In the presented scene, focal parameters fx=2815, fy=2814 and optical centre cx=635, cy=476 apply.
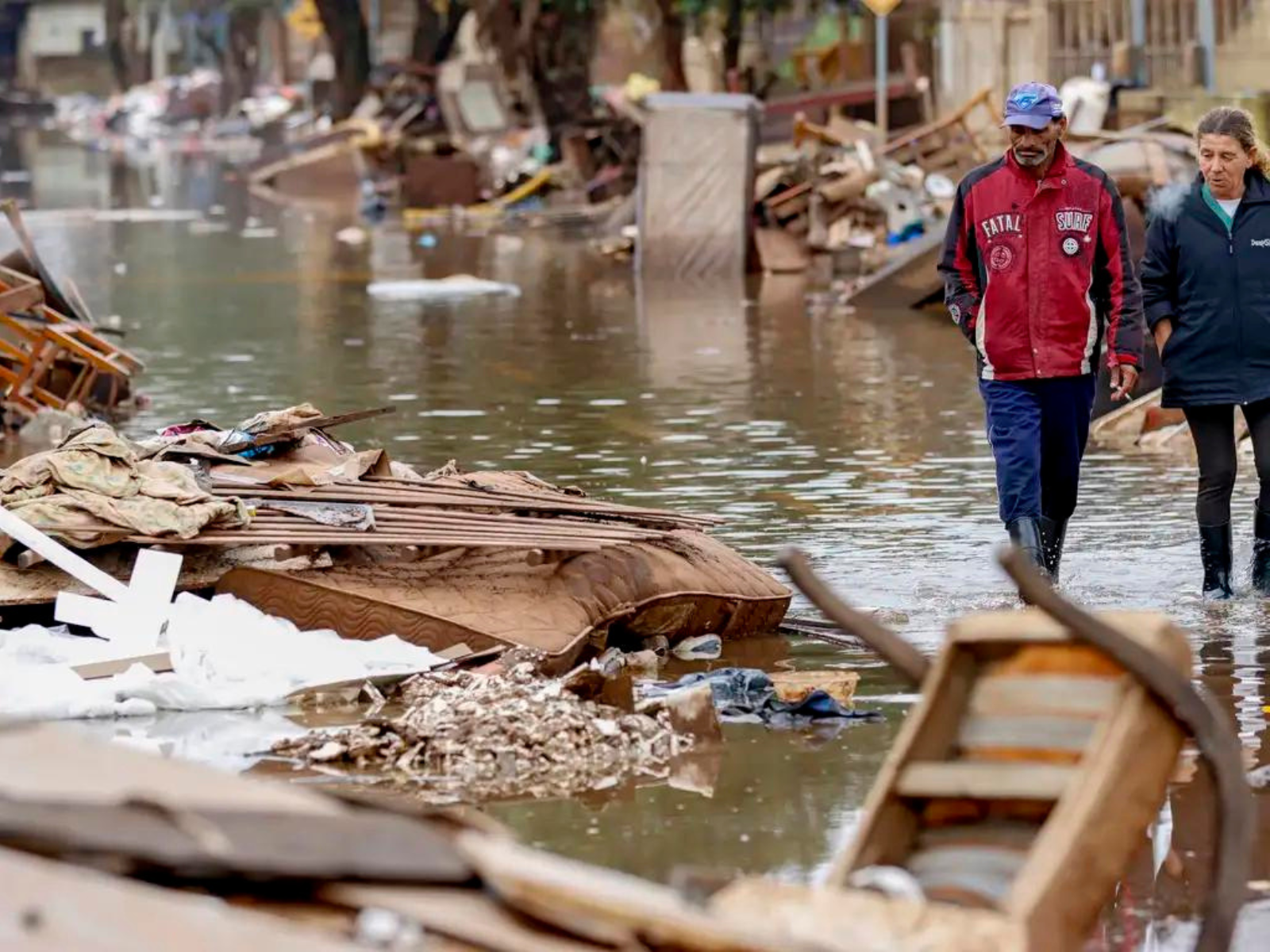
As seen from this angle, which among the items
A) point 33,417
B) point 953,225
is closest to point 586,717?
point 953,225

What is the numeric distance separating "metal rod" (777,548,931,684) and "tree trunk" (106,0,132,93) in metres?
86.7

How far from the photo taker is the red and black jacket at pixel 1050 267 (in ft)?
29.0

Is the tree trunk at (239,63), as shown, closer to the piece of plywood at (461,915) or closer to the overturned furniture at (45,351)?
the overturned furniture at (45,351)

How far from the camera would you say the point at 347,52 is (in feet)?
173

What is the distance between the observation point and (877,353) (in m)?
17.8

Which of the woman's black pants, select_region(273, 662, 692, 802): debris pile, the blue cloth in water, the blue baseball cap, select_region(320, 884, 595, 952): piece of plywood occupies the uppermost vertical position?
the blue baseball cap

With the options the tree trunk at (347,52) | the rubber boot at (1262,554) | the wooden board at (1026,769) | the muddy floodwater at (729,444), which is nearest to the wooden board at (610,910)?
the wooden board at (1026,769)

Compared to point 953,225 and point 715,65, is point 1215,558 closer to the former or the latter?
point 953,225

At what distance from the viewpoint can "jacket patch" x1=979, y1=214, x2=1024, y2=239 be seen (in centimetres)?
885

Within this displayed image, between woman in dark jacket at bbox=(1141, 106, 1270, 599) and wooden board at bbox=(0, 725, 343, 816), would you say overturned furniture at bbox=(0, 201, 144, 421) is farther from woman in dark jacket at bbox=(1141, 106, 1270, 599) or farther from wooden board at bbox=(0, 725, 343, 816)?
wooden board at bbox=(0, 725, 343, 816)

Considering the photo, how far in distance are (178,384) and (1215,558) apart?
8665mm

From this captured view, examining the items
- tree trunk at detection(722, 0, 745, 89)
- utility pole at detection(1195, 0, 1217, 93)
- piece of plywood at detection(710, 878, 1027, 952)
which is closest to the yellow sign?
tree trunk at detection(722, 0, 745, 89)

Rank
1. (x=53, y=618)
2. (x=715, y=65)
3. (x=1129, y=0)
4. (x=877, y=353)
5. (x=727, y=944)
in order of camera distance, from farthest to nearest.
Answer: (x=715, y=65), (x=1129, y=0), (x=877, y=353), (x=53, y=618), (x=727, y=944)

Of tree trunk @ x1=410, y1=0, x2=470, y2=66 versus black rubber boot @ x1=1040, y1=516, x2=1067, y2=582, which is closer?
black rubber boot @ x1=1040, y1=516, x2=1067, y2=582
